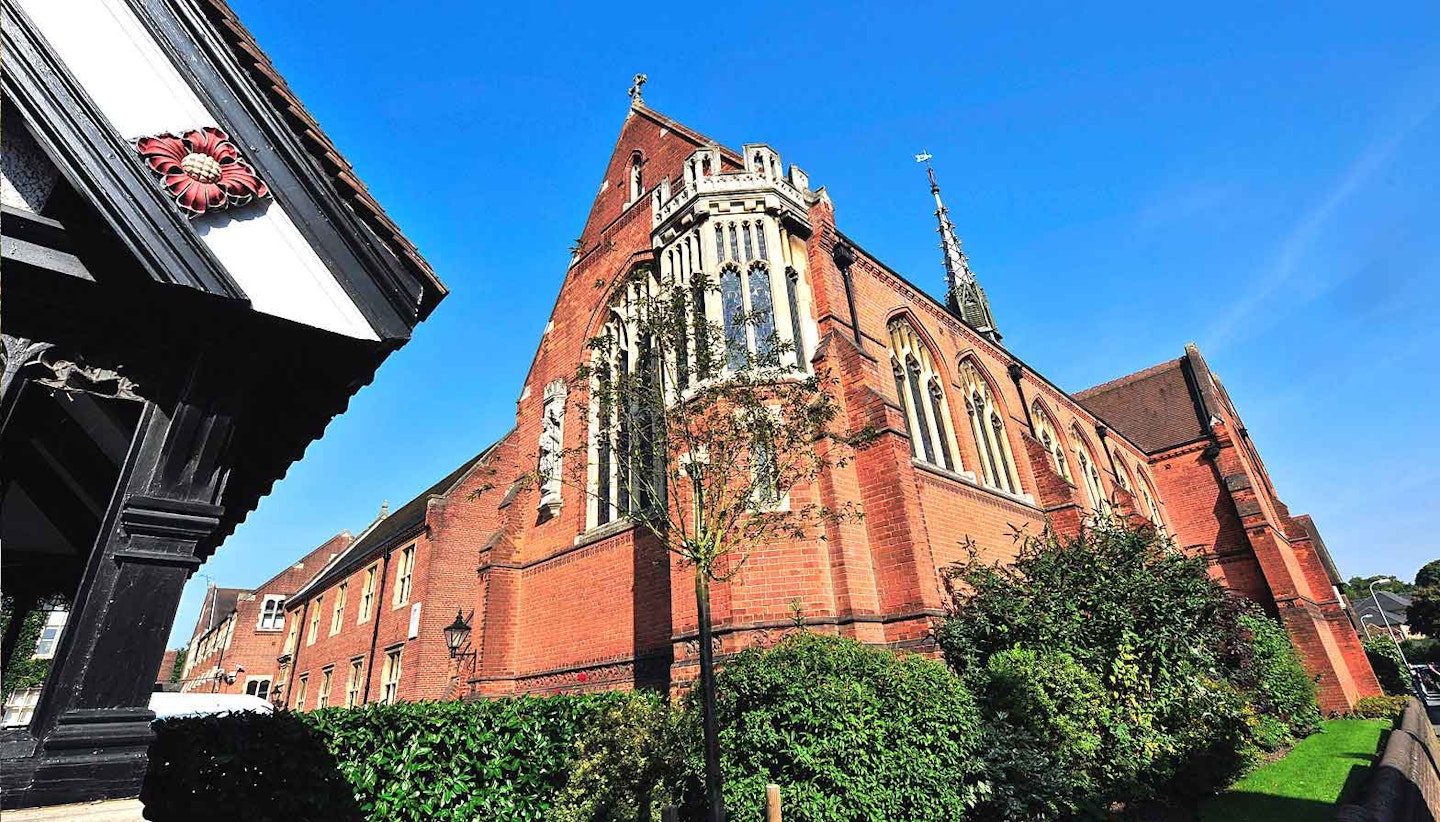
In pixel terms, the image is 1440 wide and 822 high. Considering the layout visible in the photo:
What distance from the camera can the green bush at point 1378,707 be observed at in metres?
20.4

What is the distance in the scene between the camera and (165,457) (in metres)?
2.73

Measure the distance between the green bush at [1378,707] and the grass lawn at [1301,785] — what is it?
285 inches

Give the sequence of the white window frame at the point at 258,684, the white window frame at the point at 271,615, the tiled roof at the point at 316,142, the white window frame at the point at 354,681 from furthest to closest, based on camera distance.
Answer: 1. the white window frame at the point at 271,615
2. the white window frame at the point at 258,684
3. the white window frame at the point at 354,681
4. the tiled roof at the point at 316,142

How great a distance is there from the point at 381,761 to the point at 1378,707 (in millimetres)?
27993

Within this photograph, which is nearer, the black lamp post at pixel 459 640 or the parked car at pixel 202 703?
the parked car at pixel 202 703

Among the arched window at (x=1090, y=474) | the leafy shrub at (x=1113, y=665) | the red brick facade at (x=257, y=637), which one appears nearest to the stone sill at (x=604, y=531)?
the leafy shrub at (x=1113, y=665)

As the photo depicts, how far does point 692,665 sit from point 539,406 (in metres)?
9.14

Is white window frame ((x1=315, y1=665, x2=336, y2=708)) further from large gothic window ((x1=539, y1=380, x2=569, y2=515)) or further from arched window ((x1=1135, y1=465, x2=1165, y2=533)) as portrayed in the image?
arched window ((x1=1135, y1=465, x2=1165, y2=533))

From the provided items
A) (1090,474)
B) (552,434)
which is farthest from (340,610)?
(1090,474)

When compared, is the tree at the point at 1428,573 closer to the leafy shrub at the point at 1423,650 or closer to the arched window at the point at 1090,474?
the leafy shrub at the point at 1423,650

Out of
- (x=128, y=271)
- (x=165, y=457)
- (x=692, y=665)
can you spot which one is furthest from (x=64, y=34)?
(x=692, y=665)

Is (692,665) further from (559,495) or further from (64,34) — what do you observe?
(64,34)

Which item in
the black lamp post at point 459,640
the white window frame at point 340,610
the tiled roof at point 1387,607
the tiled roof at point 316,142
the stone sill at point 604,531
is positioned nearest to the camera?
the tiled roof at point 316,142

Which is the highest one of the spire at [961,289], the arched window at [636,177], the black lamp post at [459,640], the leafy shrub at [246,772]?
the spire at [961,289]
